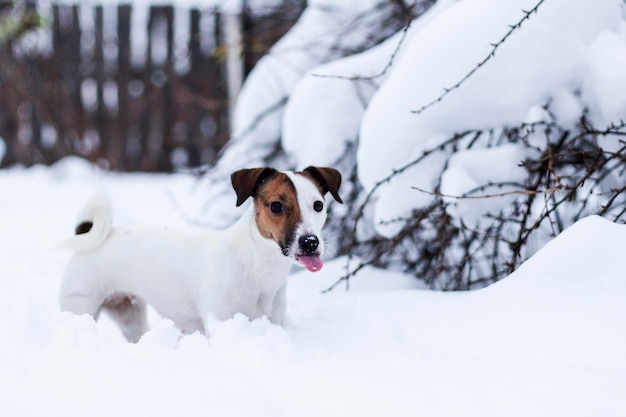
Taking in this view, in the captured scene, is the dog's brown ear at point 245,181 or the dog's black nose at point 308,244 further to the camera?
the dog's brown ear at point 245,181

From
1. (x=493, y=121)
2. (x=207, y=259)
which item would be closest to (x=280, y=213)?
(x=207, y=259)

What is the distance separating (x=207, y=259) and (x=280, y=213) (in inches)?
15.9

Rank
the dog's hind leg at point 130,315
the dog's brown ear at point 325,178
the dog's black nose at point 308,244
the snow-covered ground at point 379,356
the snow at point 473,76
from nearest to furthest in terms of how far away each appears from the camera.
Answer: the snow-covered ground at point 379,356 → the dog's black nose at point 308,244 → the dog's brown ear at point 325,178 → the snow at point 473,76 → the dog's hind leg at point 130,315

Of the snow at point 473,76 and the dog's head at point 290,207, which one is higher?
the snow at point 473,76

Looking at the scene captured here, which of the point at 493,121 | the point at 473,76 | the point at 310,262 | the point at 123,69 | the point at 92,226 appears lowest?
the point at 123,69

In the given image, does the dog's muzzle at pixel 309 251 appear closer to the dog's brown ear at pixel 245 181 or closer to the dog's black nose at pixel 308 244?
the dog's black nose at pixel 308 244

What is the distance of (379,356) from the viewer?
2.06m

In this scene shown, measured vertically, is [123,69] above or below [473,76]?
below

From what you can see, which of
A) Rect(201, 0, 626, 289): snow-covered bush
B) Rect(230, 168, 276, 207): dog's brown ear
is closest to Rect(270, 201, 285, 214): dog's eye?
Rect(230, 168, 276, 207): dog's brown ear

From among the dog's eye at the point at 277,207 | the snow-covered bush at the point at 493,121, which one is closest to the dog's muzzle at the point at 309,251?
the dog's eye at the point at 277,207

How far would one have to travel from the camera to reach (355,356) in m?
2.08

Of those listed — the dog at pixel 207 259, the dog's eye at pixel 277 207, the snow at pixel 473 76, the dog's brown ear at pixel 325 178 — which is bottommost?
the dog at pixel 207 259

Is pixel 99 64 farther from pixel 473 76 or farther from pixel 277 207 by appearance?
pixel 277 207

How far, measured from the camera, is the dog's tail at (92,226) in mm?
2725
